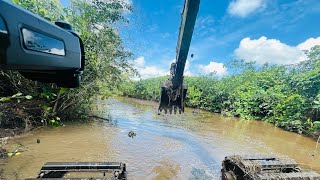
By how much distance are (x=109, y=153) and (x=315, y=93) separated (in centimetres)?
1102

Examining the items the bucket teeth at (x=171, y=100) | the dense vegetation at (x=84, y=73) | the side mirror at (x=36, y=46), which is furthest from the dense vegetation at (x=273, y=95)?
the side mirror at (x=36, y=46)

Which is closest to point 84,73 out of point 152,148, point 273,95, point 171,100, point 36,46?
point 152,148

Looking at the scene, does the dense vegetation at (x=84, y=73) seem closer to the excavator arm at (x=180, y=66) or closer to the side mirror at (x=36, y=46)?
the excavator arm at (x=180, y=66)

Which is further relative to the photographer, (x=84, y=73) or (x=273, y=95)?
(x=273, y=95)

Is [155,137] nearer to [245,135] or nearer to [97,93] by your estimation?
[97,93]

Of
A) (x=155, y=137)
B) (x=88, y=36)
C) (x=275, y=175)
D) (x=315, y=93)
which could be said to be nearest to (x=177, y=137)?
(x=155, y=137)

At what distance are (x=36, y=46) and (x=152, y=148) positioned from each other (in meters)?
6.99

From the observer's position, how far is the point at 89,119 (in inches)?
425

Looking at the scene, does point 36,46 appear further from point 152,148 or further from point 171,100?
point 152,148

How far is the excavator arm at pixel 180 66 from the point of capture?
3580 mm

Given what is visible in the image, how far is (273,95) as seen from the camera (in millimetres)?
15172

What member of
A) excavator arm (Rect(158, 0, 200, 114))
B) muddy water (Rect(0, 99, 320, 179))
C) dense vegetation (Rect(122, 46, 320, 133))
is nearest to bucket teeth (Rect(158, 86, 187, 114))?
excavator arm (Rect(158, 0, 200, 114))

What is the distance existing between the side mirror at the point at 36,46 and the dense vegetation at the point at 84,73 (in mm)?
7156

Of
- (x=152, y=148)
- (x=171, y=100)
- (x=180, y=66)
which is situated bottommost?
(x=152, y=148)
